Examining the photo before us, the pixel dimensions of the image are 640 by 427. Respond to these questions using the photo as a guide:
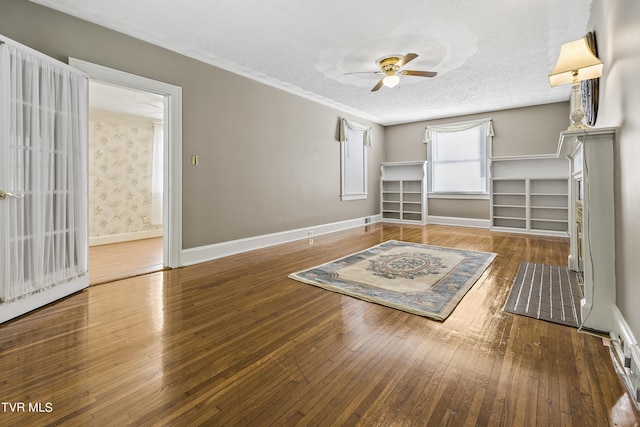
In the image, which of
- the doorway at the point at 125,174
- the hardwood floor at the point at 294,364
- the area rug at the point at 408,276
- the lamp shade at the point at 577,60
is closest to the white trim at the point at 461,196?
the area rug at the point at 408,276

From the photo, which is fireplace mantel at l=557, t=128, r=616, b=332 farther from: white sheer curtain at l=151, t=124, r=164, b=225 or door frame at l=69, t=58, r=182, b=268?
white sheer curtain at l=151, t=124, r=164, b=225

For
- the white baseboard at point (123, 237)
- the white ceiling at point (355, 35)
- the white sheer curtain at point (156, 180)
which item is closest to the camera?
the white ceiling at point (355, 35)

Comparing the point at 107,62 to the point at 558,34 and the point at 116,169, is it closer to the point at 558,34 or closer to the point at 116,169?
the point at 116,169

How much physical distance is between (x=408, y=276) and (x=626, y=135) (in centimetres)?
207

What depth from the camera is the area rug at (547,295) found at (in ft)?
7.62

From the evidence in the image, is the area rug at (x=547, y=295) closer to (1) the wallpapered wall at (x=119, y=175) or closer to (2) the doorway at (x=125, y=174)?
(2) the doorway at (x=125, y=174)

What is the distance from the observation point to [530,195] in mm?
6121

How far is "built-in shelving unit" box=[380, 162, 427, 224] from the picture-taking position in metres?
7.60

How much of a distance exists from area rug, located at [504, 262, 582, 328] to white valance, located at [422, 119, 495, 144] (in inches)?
166

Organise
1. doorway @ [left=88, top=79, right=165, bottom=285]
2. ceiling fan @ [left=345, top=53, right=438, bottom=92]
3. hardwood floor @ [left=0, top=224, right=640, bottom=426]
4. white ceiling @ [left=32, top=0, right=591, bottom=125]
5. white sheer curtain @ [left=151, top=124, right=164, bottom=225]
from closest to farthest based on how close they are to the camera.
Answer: hardwood floor @ [left=0, top=224, right=640, bottom=426] < white ceiling @ [left=32, top=0, right=591, bottom=125] < ceiling fan @ [left=345, top=53, right=438, bottom=92] < doorway @ [left=88, top=79, right=165, bottom=285] < white sheer curtain @ [left=151, top=124, right=164, bottom=225]

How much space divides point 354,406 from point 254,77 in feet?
15.0

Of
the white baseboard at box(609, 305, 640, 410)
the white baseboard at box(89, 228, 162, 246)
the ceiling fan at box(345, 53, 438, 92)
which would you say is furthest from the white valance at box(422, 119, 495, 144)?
the white baseboard at box(89, 228, 162, 246)

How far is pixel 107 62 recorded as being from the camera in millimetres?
3111

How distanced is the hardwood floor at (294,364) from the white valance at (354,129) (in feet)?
15.1
